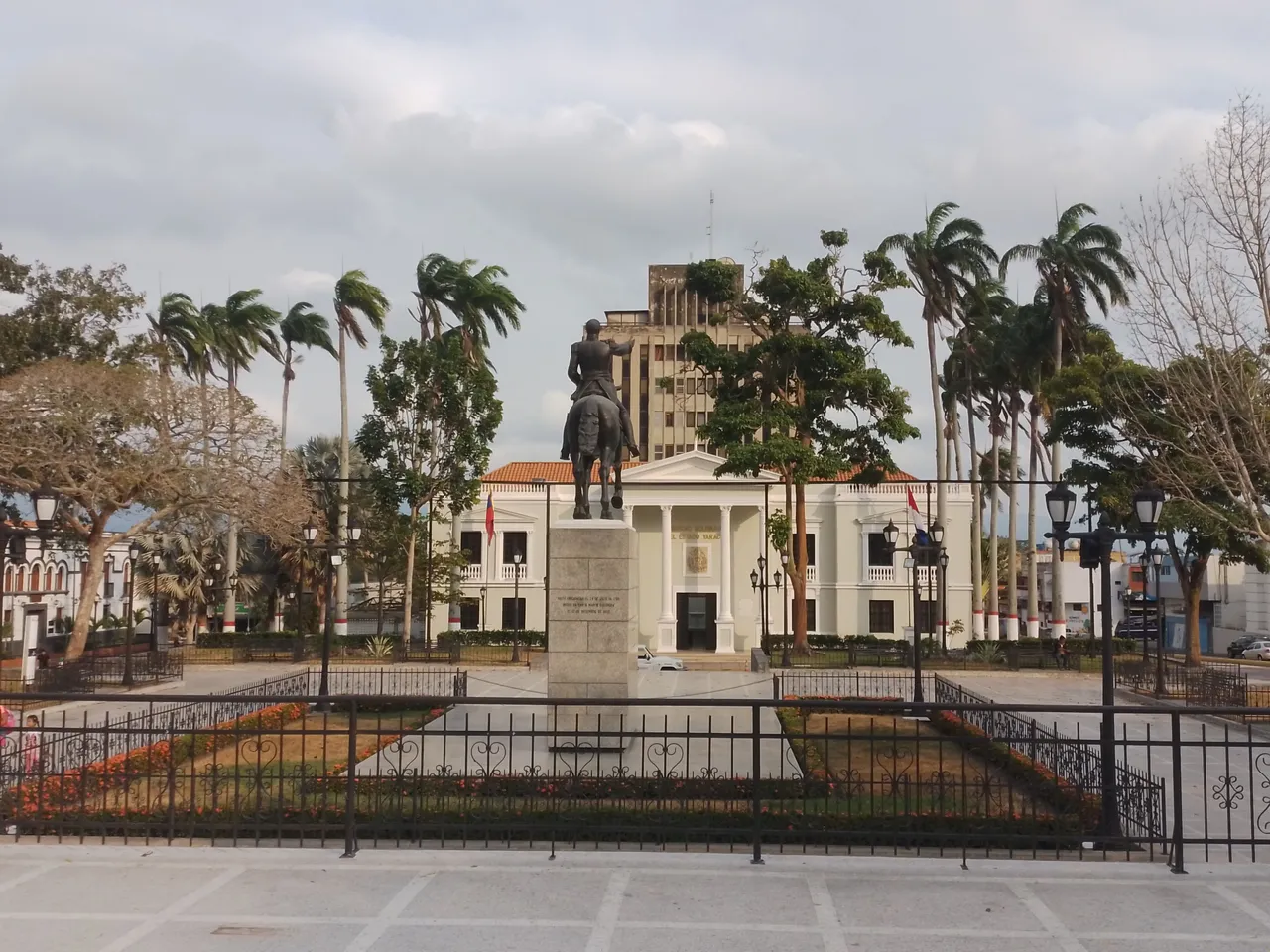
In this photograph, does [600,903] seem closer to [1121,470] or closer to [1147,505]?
[1147,505]

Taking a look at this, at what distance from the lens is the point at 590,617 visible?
12617mm

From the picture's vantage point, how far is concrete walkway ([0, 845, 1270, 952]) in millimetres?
6168

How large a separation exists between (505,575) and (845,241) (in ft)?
71.8

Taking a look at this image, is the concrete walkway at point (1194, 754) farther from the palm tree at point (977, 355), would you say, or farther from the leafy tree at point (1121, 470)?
the palm tree at point (977, 355)

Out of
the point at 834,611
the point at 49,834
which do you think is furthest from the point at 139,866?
the point at 834,611

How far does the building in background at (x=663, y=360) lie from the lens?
84.6 meters

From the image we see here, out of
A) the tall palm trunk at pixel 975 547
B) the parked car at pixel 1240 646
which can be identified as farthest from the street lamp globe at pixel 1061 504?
the parked car at pixel 1240 646

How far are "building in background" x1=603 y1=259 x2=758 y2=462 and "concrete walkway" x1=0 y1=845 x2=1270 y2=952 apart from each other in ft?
239

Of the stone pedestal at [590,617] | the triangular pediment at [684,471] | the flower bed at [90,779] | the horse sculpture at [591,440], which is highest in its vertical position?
the triangular pediment at [684,471]

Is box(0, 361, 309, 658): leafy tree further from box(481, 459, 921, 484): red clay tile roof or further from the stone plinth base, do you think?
box(481, 459, 921, 484): red clay tile roof

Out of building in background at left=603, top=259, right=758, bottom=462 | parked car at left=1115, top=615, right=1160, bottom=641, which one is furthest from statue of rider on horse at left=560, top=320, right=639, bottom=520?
building in background at left=603, top=259, right=758, bottom=462

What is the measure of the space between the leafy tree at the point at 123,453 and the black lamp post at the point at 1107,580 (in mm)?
23760

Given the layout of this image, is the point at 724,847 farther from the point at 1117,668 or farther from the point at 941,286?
the point at 941,286

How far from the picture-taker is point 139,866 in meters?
7.68
